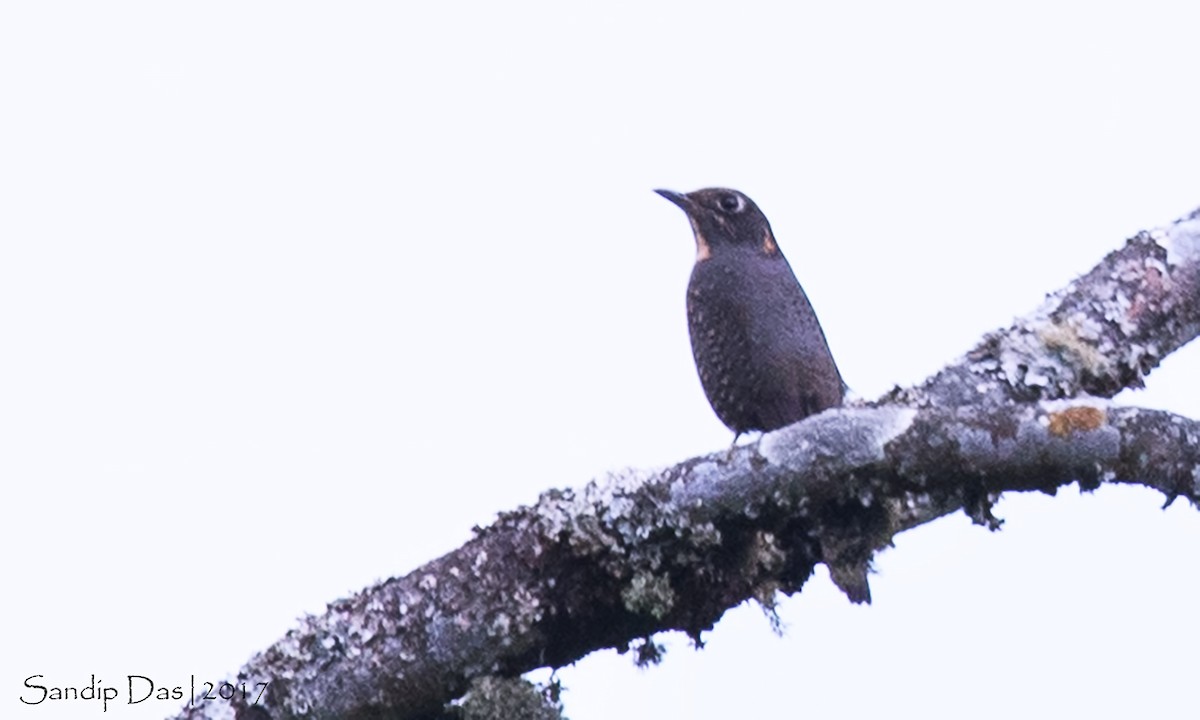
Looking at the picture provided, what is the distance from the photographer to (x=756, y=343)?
7875 mm

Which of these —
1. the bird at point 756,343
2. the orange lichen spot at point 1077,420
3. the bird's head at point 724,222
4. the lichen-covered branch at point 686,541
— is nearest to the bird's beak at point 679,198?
the bird's head at point 724,222

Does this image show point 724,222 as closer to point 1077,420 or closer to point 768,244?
point 768,244

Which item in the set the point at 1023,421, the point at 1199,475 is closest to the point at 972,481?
the point at 1023,421

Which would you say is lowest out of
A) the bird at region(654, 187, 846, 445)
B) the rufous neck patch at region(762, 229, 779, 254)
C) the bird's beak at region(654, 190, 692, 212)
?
the bird at region(654, 187, 846, 445)

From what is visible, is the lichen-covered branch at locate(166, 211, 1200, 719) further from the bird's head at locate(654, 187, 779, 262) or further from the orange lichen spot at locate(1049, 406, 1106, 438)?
the bird's head at locate(654, 187, 779, 262)

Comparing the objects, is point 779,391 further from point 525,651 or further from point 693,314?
point 525,651

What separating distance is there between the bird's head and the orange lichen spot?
4530 millimetres

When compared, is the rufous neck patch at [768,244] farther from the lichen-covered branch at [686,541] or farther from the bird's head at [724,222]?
the lichen-covered branch at [686,541]

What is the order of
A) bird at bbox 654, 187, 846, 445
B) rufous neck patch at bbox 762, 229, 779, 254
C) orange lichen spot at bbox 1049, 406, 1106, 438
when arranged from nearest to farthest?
orange lichen spot at bbox 1049, 406, 1106, 438, bird at bbox 654, 187, 846, 445, rufous neck patch at bbox 762, 229, 779, 254

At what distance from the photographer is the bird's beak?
29.1 ft

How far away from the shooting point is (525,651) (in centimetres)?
427

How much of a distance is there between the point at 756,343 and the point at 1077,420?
12.6 feet


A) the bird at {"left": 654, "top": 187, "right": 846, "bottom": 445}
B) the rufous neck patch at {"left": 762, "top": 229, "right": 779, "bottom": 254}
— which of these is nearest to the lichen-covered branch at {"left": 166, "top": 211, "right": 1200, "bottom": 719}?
the bird at {"left": 654, "top": 187, "right": 846, "bottom": 445}

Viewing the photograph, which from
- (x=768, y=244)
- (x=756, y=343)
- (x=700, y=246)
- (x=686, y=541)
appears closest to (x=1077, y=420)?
(x=686, y=541)
